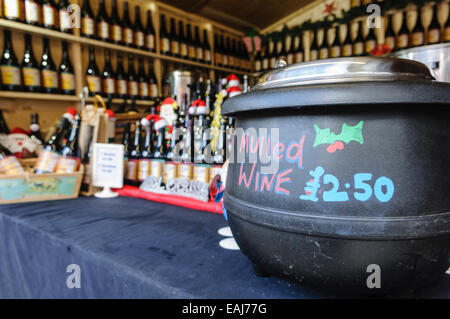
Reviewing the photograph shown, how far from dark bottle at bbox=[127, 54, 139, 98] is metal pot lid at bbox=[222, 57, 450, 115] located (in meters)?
2.73

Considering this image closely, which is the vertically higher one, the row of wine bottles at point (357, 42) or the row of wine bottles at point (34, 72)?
the row of wine bottles at point (357, 42)

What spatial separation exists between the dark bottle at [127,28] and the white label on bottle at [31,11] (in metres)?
0.77

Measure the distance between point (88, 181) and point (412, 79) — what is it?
4.58 ft

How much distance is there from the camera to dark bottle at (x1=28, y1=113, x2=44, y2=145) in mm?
2297

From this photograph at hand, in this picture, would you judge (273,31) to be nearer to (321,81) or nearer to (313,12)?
(313,12)

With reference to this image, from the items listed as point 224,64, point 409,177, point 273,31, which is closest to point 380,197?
point 409,177

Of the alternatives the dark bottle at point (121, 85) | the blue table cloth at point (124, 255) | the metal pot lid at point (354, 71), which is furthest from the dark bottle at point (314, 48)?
the metal pot lid at point (354, 71)

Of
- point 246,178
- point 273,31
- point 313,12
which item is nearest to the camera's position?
point 246,178

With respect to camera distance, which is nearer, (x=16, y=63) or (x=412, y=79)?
(x=412, y=79)

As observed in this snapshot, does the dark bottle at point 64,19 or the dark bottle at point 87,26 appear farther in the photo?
A: the dark bottle at point 87,26

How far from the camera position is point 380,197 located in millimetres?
384

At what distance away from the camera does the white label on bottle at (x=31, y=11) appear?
230 cm

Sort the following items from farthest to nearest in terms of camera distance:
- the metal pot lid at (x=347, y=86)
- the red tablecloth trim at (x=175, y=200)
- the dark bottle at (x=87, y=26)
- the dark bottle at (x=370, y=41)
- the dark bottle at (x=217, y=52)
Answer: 1. the dark bottle at (x=217, y=52)
2. the dark bottle at (x=370, y=41)
3. the dark bottle at (x=87, y=26)
4. the red tablecloth trim at (x=175, y=200)
5. the metal pot lid at (x=347, y=86)

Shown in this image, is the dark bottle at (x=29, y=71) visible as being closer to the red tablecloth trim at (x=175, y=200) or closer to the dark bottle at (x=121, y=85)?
the dark bottle at (x=121, y=85)
